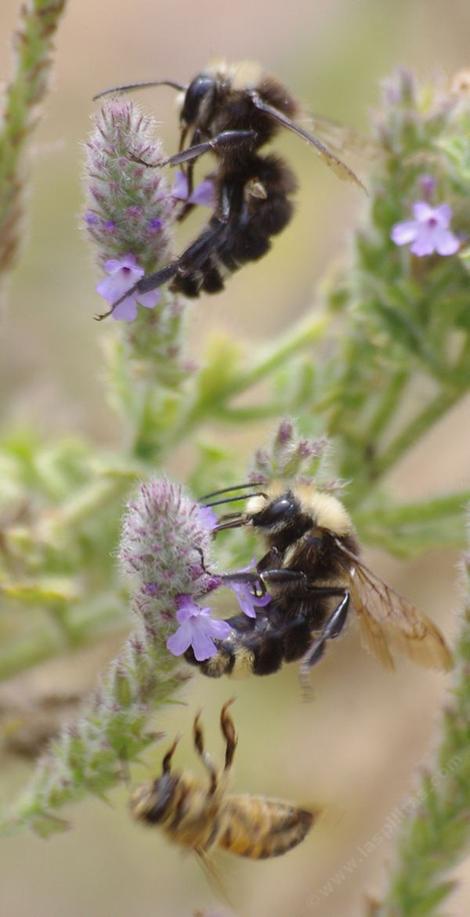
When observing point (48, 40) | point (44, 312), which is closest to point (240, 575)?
point (48, 40)

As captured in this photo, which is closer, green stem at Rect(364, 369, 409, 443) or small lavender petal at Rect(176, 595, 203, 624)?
small lavender petal at Rect(176, 595, 203, 624)

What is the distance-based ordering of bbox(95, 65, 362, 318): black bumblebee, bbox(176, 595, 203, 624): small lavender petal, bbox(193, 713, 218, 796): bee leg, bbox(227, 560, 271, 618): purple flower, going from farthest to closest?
1. bbox(95, 65, 362, 318): black bumblebee
2. bbox(193, 713, 218, 796): bee leg
3. bbox(227, 560, 271, 618): purple flower
4. bbox(176, 595, 203, 624): small lavender petal

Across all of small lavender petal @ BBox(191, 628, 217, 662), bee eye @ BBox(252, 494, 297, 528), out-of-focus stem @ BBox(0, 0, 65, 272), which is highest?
out-of-focus stem @ BBox(0, 0, 65, 272)

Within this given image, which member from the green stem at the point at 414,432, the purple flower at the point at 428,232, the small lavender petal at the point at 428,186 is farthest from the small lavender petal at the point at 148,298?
the green stem at the point at 414,432

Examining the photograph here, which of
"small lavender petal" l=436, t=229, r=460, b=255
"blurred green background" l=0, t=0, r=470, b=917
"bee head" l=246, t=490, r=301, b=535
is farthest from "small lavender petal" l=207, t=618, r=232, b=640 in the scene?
"blurred green background" l=0, t=0, r=470, b=917

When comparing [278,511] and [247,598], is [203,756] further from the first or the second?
[278,511]

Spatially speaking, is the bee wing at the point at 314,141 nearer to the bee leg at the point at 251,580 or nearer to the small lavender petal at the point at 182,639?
the bee leg at the point at 251,580

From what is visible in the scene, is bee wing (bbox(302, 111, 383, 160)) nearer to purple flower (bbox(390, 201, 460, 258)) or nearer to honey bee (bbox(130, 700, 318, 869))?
purple flower (bbox(390, 201, 460, 258))
